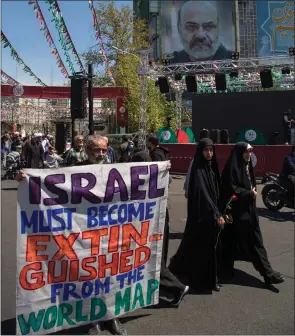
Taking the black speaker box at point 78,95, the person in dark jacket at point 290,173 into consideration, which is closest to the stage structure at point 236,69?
the black speaker box at point 78,95

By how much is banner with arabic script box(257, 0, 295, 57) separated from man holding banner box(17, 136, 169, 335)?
195 ft

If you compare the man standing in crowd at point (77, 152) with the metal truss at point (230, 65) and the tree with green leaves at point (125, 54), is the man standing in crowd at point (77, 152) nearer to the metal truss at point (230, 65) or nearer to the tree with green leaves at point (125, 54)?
the metal truss at point (230, 65)

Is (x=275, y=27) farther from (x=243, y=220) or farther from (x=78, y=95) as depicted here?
(x=243, y=220)

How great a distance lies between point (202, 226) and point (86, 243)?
158 cm

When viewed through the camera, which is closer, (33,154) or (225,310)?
(225,310)

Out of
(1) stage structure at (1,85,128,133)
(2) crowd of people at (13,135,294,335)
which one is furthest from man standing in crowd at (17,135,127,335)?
(1) stage structure at (1,85,128,133)

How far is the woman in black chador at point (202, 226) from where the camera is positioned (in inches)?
167

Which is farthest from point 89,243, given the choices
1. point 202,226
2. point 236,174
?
point 236,174

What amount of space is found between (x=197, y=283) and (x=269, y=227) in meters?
Result: 3.51

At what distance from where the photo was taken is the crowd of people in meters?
4.19

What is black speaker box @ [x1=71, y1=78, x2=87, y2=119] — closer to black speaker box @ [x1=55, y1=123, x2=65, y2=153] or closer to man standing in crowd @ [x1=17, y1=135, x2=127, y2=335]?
man standing in crowd @ [x1=17, y1=135, x2=127, y2=335]

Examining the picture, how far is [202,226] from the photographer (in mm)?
4266

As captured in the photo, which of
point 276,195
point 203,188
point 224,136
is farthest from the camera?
point 224,136

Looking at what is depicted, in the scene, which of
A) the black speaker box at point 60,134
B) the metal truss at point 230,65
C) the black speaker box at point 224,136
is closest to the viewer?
the metal truss at point 230,65
